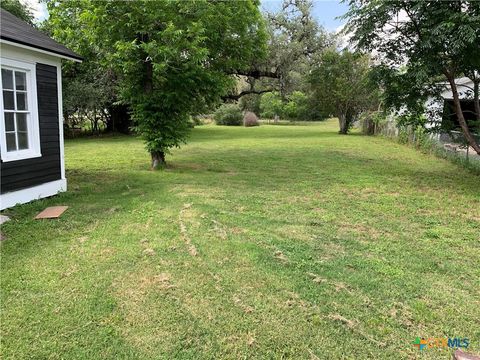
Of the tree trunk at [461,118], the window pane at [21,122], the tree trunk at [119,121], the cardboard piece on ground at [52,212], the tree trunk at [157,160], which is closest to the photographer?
the cardboard piece on ground at [52,212]

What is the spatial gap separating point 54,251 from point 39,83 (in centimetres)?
331

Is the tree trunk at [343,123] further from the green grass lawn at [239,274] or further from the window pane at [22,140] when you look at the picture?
the window pane at [22,140]

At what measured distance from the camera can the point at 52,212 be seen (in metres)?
5.39

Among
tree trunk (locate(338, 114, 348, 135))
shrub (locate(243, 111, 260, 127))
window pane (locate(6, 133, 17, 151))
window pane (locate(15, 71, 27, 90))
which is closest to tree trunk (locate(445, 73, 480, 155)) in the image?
window pane (locate(15, 71, 27, 90))

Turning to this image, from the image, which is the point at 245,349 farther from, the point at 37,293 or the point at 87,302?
the point at 37,293

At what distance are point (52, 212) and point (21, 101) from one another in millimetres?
1862

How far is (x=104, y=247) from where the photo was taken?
418cm

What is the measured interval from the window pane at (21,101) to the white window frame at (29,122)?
5 cm

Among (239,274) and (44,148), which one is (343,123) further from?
(239,274)

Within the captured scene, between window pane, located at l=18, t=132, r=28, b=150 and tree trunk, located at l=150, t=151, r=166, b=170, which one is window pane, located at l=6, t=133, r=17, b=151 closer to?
window pane, located at l=18, t=132, r=28, b=150

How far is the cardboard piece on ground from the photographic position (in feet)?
17.0

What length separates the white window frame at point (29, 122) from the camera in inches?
209

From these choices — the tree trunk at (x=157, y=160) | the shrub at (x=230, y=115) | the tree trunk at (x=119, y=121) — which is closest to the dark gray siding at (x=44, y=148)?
the tree trunk at (x=157, y=160)

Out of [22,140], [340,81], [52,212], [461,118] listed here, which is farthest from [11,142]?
[340,81]
